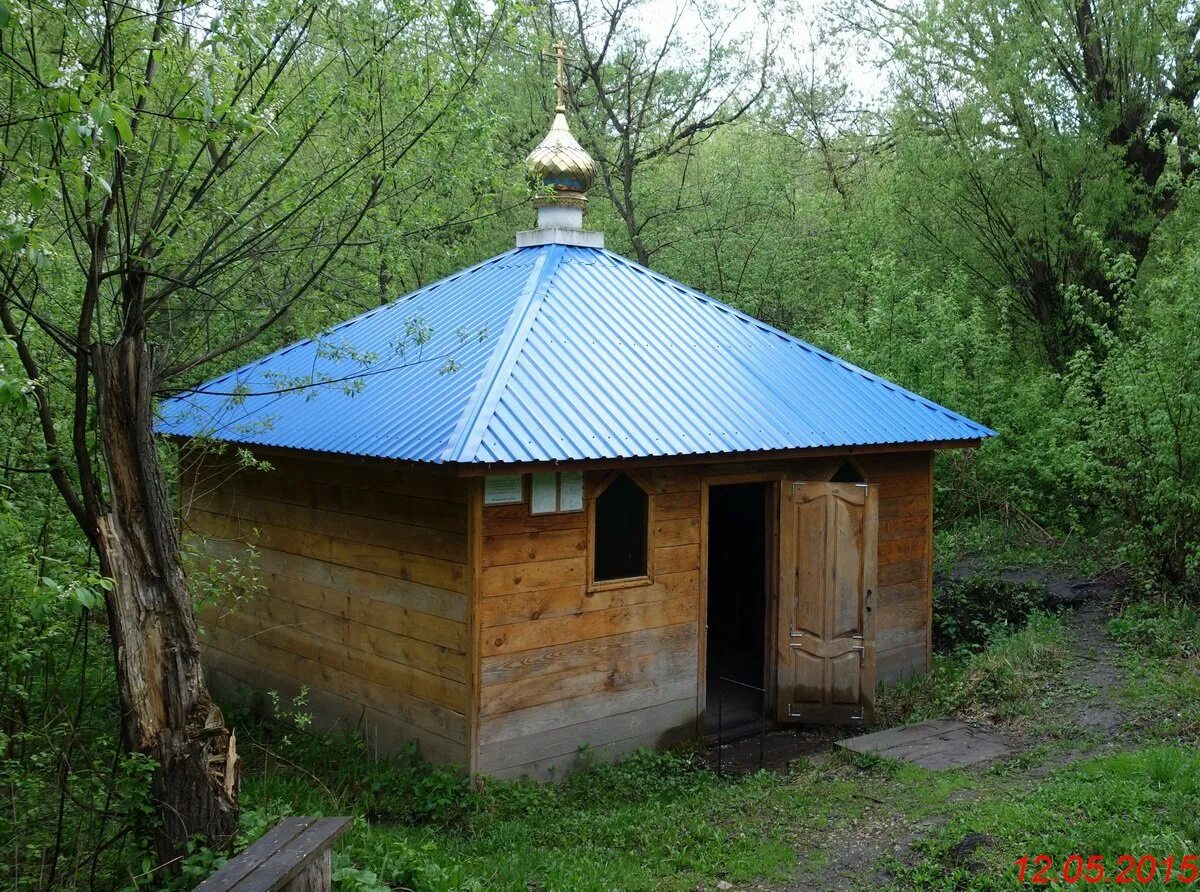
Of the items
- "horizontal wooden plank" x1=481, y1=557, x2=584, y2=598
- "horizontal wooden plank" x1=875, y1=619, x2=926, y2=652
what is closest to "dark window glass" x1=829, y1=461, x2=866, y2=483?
"horizontal wooden plank" x1=875, y1=619, x2=926, y2=652

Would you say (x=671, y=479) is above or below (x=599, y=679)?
above

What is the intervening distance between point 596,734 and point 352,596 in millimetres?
2219

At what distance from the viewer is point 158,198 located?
228 inches

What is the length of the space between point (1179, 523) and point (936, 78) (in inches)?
380

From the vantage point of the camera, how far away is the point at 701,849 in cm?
630

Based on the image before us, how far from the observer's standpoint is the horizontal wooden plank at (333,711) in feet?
25.3

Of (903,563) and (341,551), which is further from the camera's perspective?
(903,563)

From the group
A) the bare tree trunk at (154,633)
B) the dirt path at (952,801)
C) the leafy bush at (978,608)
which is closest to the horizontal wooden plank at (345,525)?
the bare tree trunk at (154,633)

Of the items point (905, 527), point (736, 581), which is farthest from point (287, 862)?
point (736, 581)

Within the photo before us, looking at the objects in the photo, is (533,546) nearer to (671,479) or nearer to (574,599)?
(574,599)

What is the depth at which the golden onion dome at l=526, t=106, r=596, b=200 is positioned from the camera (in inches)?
412

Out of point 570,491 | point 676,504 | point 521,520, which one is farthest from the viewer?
point 676,504

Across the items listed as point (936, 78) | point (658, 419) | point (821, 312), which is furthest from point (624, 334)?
point (821, 312)

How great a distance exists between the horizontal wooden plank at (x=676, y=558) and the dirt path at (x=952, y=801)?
236cm
